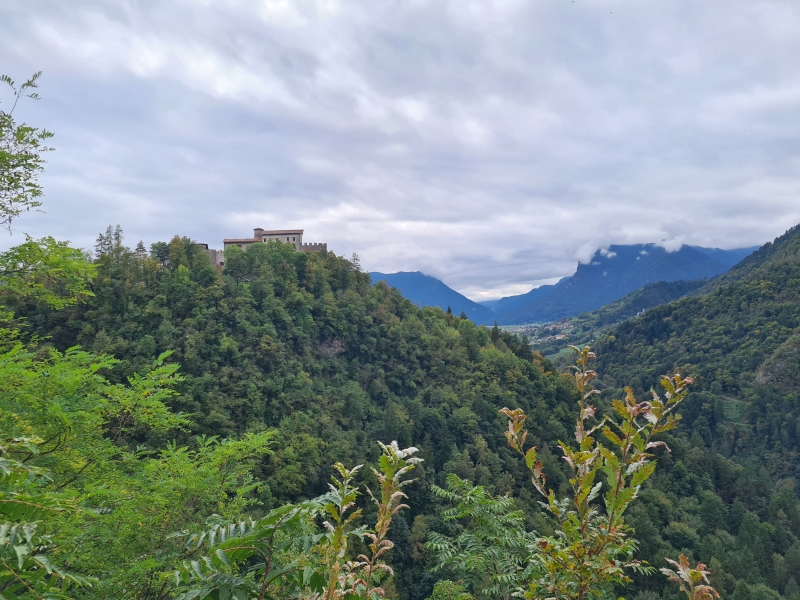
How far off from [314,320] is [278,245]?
11.0 metres

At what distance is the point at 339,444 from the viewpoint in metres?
35.2

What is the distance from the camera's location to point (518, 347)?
67000mm

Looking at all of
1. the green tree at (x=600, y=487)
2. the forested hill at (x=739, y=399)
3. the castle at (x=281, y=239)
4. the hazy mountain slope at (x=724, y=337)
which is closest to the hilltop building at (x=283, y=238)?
the castle at (x=281, y=239)

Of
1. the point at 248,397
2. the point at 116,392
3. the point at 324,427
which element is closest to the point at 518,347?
the point at 324,427

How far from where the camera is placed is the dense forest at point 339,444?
7.16 feet

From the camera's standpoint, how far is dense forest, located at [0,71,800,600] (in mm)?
2184

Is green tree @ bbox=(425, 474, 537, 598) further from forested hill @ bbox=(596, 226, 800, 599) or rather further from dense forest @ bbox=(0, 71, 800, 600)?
forested hill @ bbox=(596, 226, 800, 599)

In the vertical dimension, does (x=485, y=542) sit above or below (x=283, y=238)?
below

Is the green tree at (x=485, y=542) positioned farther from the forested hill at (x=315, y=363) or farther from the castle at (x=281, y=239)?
the castle at (x=281, y=239)

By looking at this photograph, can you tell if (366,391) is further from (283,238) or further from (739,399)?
(739,399)

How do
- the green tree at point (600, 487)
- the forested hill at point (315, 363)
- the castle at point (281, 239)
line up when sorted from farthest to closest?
→ the castle at point (281, 239), the forested hill at point (315, 363), the green tree at point (600, 487)

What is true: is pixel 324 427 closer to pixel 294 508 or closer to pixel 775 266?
pixel 294 508

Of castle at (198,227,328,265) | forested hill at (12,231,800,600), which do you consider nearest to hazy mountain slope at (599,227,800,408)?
forested hill at (12,231,800,600)

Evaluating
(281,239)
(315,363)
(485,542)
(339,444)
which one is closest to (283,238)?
(281,239)
